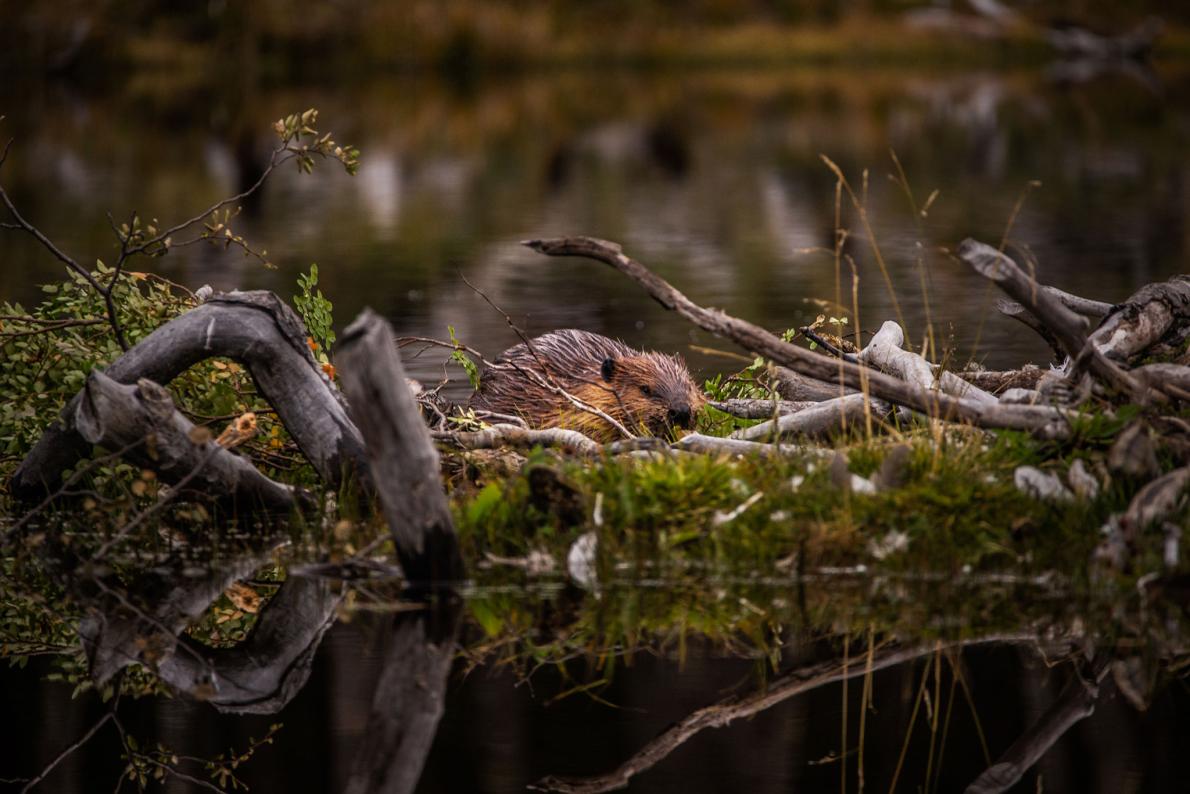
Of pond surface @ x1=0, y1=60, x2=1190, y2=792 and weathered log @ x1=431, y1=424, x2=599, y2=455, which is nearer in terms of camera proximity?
pond surface @ x1=0, y1=60, x2=1190, y2=792

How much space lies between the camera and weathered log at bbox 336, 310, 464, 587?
16.5 feet

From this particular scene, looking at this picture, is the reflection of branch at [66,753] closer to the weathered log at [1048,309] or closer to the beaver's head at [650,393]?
the weathered log at [1048,309]

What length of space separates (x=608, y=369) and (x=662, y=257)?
29.0 ft

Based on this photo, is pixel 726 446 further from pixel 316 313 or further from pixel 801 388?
pixel 316 313

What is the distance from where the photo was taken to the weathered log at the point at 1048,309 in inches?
213

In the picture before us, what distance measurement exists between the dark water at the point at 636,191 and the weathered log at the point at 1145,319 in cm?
81

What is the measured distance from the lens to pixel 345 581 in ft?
18.3

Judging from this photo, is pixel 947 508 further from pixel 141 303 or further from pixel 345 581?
pixel 141 303

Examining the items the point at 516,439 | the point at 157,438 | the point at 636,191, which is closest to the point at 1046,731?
the point at 516,439

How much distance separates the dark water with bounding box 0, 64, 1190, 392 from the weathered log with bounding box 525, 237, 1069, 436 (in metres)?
0.43

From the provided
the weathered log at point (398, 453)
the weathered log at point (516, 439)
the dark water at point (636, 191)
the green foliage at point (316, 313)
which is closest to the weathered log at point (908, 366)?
the dark water at point (636, 191)

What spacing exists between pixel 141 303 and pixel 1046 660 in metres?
4.21

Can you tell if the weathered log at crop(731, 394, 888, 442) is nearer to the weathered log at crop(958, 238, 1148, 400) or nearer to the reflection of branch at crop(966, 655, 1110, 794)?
the weathered log at crop(958, 238, 1148, 400)

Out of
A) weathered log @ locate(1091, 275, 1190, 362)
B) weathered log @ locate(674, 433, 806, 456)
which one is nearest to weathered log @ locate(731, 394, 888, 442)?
weathered log @ locate(674, 433, 806, 456)
